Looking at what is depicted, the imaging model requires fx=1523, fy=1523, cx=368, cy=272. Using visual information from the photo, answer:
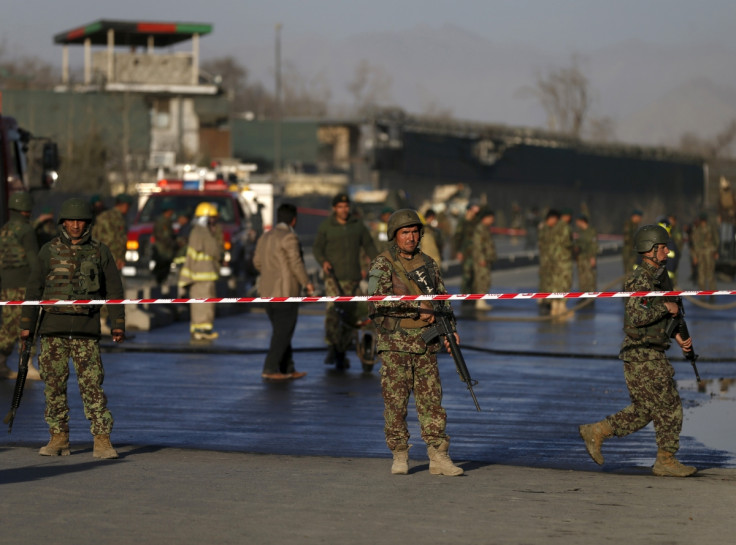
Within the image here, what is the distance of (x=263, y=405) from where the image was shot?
1312 centimetres

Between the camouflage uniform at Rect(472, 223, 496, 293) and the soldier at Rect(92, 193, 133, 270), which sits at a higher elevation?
the soldier at Rect(92, 193, 133, 270)

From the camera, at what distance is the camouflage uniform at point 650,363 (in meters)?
9.41

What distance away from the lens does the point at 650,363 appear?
9.48m

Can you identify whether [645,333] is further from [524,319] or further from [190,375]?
[524,319]

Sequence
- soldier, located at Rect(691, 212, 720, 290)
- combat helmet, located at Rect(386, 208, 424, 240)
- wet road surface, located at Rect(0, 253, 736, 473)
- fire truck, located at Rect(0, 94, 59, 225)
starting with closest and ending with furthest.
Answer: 1. combat helmet, located at Rect(386, 208, 424, 240)
2. wet road surface, located at Rect(0, 253, 736, 473)
3. fire truck, located at Rect(0, 94, 59, 225)
4. soldier, located at Rect(691, 212, 720, 290)

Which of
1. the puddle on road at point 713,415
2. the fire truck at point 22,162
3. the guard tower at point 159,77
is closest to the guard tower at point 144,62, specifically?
the guard tower at point 159,77

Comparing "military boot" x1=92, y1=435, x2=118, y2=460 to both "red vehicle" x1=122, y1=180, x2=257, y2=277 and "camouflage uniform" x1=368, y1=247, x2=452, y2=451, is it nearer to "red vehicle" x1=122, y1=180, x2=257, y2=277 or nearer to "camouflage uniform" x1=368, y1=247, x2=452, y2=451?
"camouflage uniform" x1=368, y1=247, x2=452, y2=451

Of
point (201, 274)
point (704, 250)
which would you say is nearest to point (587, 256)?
point (704, 250)

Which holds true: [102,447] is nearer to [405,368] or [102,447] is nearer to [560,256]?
[405,368]

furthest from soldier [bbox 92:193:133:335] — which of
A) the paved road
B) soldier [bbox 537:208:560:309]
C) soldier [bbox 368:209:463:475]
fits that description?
soldier [bbox 368:209:463:475]

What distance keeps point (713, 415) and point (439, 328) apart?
4.45 metres

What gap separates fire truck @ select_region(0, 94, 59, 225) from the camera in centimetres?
2052

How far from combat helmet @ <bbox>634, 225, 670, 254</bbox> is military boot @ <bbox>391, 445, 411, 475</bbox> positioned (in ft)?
6.41

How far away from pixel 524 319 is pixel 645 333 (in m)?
14.4
